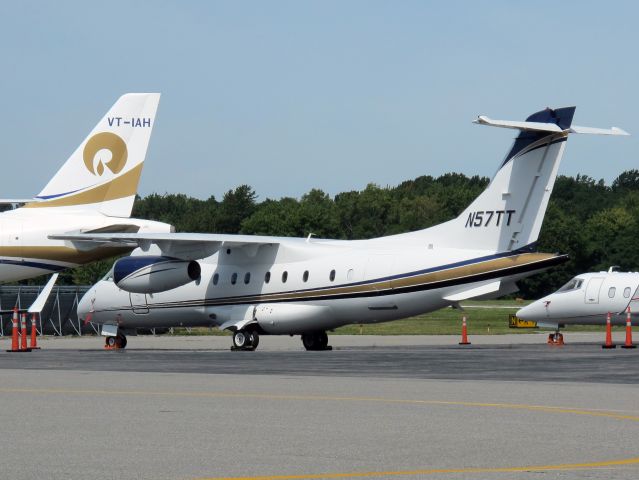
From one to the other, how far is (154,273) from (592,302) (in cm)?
1394

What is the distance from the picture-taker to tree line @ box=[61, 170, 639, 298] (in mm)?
121562

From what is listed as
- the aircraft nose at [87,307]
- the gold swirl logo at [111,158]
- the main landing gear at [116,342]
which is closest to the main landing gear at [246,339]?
the main landing gear at [116,342]

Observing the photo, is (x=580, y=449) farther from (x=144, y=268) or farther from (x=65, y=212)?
(x=65, y=212)

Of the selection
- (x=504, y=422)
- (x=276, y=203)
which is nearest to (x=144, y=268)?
(x=504, y=422)

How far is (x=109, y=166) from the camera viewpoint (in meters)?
38.5

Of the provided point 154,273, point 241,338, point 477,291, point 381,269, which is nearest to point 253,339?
point 241,338

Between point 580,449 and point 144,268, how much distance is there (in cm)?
2533

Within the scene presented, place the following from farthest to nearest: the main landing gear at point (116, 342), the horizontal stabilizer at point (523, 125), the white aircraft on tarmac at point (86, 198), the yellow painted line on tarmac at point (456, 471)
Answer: the main landing gear at point (116, 342)
the white aircraft on tarmac at point (86, 198)
the horizontal stabilizer at point (523, 125)
the yellow painted line on tarmac at point (456, 471)

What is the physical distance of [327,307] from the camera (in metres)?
34.0

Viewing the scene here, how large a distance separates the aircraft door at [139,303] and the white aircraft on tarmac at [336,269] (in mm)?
31

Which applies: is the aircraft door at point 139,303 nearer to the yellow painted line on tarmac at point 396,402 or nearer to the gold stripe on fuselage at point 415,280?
the gold stripe on fuselage at point 415,280

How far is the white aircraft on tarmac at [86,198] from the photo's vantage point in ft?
121

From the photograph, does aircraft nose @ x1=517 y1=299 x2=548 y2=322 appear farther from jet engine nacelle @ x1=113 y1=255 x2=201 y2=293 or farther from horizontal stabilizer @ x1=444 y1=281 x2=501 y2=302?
jet engine nacelle @ x1=113 y1=255 x2=201 y2=293

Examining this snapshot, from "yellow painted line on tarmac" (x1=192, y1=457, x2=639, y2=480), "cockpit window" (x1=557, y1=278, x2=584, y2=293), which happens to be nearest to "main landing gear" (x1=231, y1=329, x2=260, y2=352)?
"cockpit window" (x1=557, y1=278, x2=584, y2=293)
